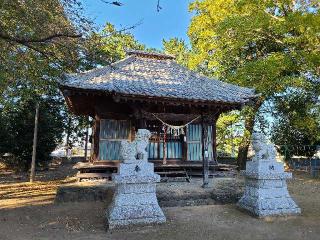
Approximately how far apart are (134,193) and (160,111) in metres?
5.81

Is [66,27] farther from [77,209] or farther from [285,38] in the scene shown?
[285,38]

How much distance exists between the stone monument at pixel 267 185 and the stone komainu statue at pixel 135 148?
3.30 meters

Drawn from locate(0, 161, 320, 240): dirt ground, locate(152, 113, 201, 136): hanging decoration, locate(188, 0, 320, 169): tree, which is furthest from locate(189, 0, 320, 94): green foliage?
locate(0, 161, 320, 240): dirt ground

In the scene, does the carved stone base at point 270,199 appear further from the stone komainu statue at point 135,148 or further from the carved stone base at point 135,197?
the stone komainu statue at point 135,148

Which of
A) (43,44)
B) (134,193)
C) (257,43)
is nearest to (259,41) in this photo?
(257,43)

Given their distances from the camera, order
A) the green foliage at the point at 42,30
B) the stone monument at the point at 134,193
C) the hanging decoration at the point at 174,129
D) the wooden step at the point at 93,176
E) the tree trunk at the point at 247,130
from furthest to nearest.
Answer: the tree trunk at the point at 247,130, the hanging decoration at the point at 174,129, the wooden step at the point at 93,176, the stone monument at the point at 134,193, the green foliage at the point at 42,30

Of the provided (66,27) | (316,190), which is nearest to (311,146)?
(316,190)

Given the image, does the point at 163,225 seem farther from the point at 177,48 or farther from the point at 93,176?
the point at 177,48

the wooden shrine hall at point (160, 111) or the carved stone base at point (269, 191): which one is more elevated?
the wooden shrine hall at point (160, 111)

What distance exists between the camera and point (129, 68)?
14.3m

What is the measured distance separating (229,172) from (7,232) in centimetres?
951

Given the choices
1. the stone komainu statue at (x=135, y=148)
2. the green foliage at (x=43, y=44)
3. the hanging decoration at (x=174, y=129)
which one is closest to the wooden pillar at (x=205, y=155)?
the hanging decoration at (x=174, y=129)

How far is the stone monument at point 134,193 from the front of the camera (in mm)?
7832

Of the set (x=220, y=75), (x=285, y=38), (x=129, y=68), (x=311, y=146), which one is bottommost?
(x=311, y=146)
